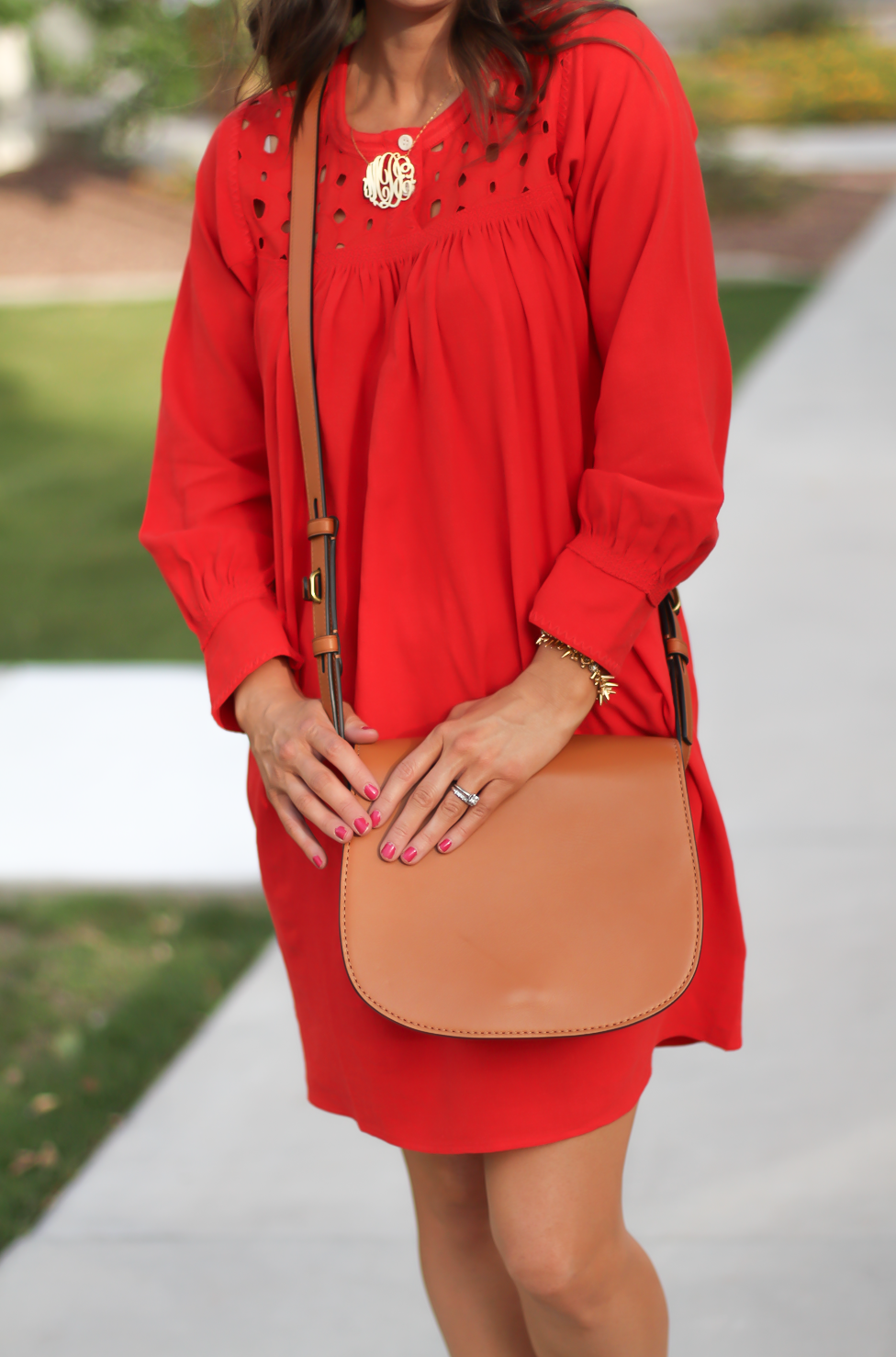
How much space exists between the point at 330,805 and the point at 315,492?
0.36 m

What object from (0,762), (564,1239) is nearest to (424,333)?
(564,1239)

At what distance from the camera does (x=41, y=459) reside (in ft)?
25.8

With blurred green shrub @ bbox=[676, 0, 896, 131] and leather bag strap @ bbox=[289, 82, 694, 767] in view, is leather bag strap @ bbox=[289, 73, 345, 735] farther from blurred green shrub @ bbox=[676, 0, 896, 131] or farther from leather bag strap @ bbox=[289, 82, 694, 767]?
blurred green shrub @ bbox=[676, 0, 896, 131]

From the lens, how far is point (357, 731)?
160cm

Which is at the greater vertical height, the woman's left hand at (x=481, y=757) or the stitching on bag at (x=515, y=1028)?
the woman's left hand at (x=481, y=757)

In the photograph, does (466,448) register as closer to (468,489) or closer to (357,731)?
(468,489)

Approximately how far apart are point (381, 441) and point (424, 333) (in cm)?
13

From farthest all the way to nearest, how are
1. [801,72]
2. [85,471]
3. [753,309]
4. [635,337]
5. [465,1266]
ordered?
[801,72] → [753,309] → [85,471] → [465,1266] → [635,337]

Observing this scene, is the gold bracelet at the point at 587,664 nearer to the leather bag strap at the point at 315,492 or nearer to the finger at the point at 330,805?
the leather bag strap at the point at 315,492

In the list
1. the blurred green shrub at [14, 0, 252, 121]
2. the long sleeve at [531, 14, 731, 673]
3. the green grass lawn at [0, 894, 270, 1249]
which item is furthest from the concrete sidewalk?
the blurred green shrub at [14, 0, 252, 121]

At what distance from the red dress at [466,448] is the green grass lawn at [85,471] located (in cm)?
360

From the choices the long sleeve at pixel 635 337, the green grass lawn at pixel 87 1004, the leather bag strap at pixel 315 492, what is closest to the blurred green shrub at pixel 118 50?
the green grass lawn at pixel 87 1004

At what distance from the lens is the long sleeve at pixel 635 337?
1.44 meters

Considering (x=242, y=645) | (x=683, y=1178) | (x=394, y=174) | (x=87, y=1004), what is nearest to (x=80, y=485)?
(x=87, y=1004)
